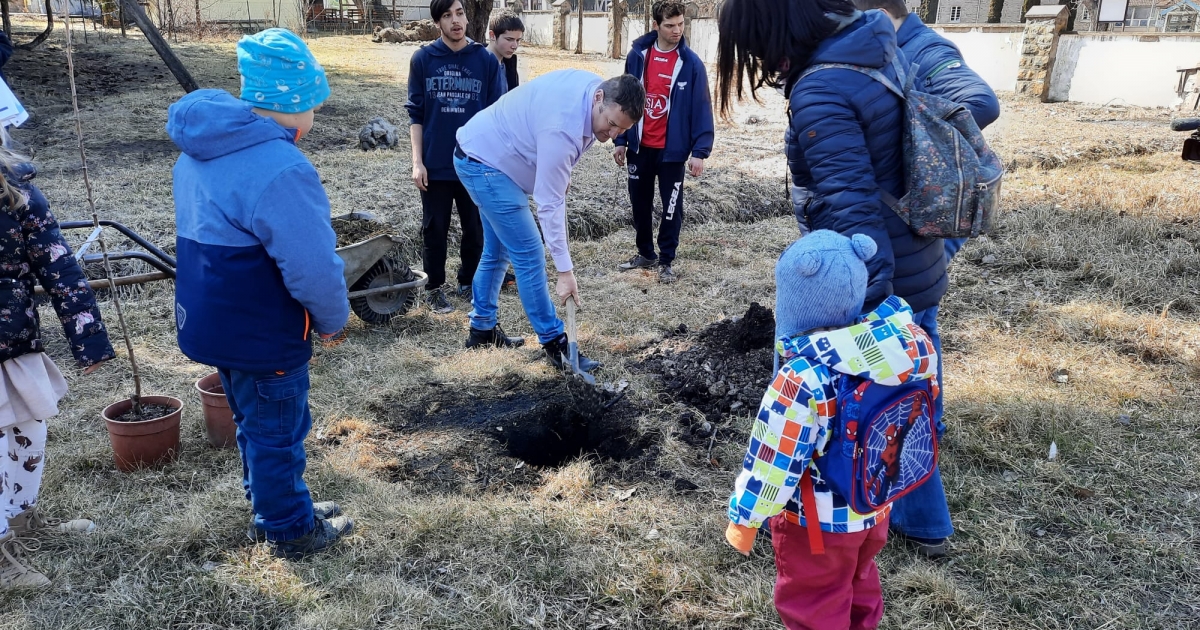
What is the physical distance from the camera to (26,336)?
2.56m

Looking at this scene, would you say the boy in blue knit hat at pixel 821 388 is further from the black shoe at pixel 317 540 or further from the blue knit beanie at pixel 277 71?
the black shoe at pixel 317 540

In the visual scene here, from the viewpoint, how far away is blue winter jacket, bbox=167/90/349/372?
7.31 feet

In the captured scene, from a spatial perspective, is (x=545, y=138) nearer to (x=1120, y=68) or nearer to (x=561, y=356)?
(x=561, y=356)

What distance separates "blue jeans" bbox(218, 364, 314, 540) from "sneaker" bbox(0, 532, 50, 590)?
2.27ft

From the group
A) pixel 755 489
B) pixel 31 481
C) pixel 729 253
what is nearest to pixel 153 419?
pixel 31 481

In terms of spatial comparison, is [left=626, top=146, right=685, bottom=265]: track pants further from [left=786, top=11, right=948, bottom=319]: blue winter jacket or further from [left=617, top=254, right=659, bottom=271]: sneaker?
[left=786, top=11, right=948, bottom=319]: blue winter jacket

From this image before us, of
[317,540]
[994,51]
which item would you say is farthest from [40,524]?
[994,51]

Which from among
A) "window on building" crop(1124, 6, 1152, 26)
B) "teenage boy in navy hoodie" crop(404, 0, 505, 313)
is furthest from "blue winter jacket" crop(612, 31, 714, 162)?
"window on building" crop(1124, 6, 1152, 26)

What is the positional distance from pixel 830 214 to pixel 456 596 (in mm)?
1694

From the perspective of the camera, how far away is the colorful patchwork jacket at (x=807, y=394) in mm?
1806

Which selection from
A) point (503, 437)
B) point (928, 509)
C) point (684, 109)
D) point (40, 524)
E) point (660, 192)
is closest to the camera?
point (928, 509)

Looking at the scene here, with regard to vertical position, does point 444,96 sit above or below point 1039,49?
below

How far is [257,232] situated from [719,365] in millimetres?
2669

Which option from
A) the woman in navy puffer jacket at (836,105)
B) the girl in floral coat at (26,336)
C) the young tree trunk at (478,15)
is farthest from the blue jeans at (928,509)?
the young tree trunk at (478,15)
